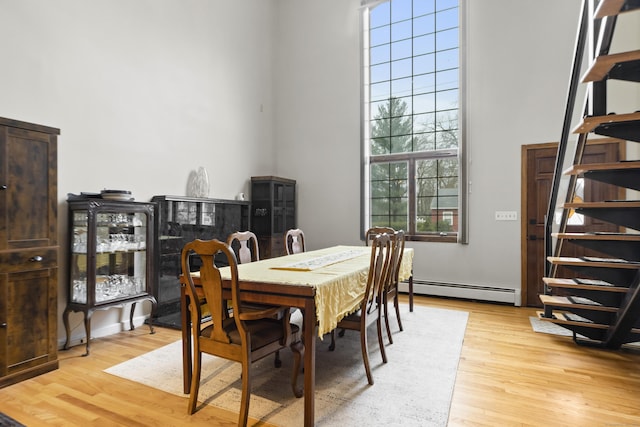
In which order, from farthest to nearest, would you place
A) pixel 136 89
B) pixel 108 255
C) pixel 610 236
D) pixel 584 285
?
pixel 136 89, pixel 108 255, pixel 584 285, pixel 610 236

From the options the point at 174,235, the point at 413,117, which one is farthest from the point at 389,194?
the point at 174,235

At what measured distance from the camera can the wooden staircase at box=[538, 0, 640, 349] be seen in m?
2.04

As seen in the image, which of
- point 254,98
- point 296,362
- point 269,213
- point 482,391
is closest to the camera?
point 296,362

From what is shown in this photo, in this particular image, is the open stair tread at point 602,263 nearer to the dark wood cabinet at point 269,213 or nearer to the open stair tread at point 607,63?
the open stair tread at point 607,63

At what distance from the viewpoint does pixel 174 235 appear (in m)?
4.10

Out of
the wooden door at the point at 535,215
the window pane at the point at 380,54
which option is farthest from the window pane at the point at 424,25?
the wooden door at the point at 535,215

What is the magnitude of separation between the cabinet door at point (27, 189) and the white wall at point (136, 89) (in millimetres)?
569

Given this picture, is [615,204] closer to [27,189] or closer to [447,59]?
[447,59]

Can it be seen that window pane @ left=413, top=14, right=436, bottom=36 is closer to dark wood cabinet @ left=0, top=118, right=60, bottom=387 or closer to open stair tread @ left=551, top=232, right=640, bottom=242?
open stair tread @ left=551, top=232, right=640, bottom=242

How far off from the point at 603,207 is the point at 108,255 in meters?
4.06

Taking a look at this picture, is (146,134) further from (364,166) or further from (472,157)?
(472,157)

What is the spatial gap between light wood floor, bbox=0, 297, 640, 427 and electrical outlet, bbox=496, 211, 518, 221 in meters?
1.81

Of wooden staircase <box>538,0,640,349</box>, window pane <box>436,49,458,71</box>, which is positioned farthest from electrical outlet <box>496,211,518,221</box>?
window pane <box>436,49,458,71</box>

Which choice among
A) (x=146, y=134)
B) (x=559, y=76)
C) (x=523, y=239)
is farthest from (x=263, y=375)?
(x=559, y=76)
